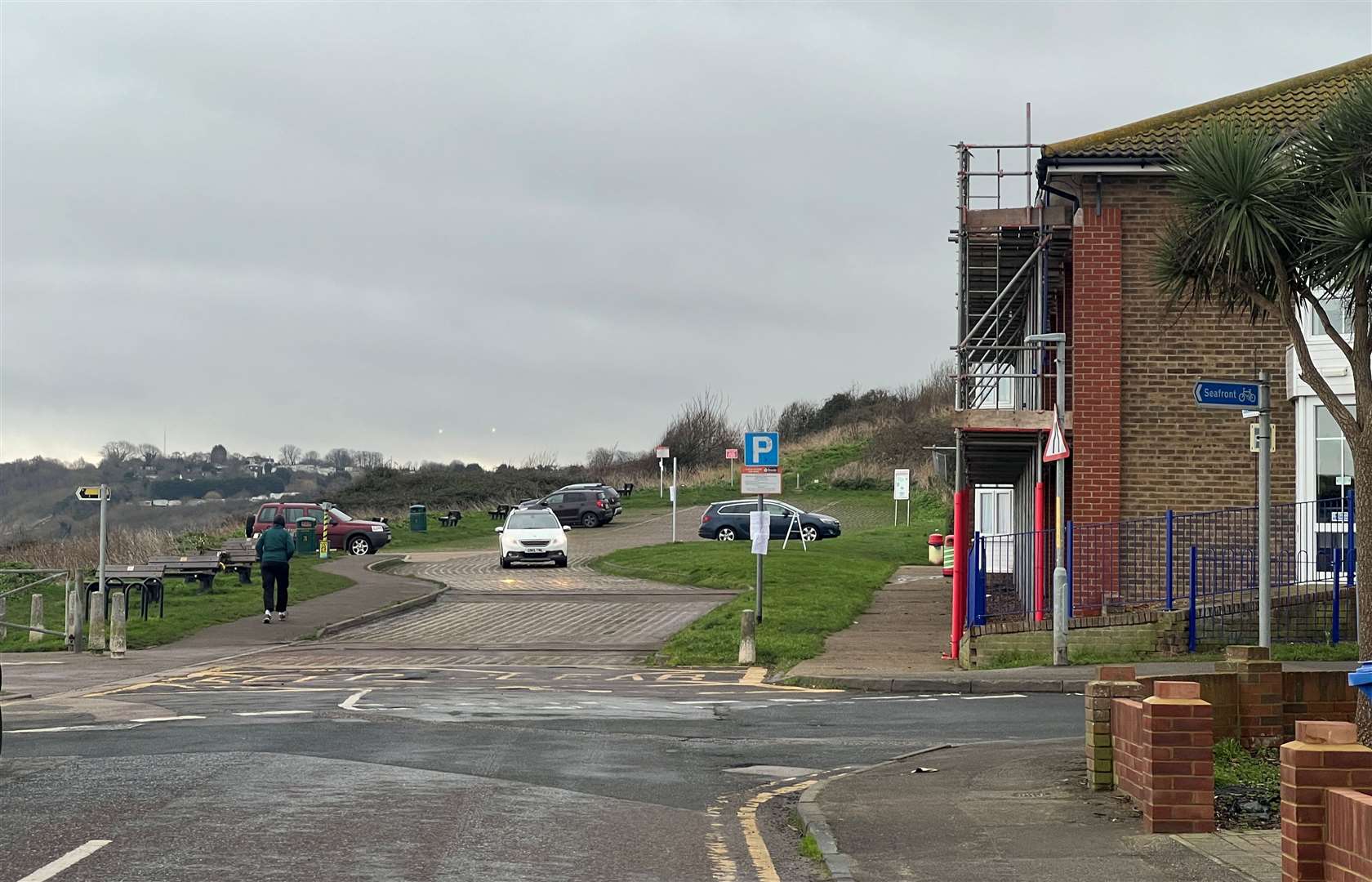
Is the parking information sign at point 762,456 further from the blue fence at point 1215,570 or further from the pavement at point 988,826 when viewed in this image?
the pavement at point 988,826

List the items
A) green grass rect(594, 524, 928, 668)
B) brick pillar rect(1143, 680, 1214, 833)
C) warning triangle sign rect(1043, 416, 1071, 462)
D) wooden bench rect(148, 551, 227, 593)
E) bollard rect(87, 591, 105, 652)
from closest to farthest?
brick pillar rect(1143, 680, 1214, 833), warning triangle sign rect(1043, 416, 1071, 462), green grass rect(594, 524, 928, 668), bollard rect(87, 591, 105, 652), wooden bench rect(148, 551, 227, 593)

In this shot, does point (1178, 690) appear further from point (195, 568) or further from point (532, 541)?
point (532, 541)

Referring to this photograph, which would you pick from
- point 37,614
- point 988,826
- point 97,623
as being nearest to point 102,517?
point 97,623

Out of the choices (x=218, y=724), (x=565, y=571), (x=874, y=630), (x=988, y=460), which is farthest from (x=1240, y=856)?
(x=565, y=571)

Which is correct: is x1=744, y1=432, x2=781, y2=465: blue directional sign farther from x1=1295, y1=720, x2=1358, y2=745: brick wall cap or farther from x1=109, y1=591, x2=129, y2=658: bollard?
x1=1295, y1=720, x2=1358, y2=745: brick wall cap

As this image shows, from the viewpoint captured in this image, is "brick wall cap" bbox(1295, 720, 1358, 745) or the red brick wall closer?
the red brick wall

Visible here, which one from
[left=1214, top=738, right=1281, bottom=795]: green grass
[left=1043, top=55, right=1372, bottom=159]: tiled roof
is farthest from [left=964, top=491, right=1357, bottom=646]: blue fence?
[left=1214, top=738, right=1281, bottom=795]: green grass

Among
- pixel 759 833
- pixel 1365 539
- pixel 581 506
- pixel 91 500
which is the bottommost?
pixel 759 833

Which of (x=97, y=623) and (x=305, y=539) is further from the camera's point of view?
(x=305, y=539)

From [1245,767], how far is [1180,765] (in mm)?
1998

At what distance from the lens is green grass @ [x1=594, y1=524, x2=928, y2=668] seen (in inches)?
927

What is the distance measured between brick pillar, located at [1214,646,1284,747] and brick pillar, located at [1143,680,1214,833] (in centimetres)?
243

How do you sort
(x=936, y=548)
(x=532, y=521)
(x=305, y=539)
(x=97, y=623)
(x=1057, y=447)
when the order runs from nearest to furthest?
(x=1057, y=447) < (x=97, y=623) < (x=532, y=521) < (x=936, y=548) < (x=305, y=539)

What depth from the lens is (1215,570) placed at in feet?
69.1
